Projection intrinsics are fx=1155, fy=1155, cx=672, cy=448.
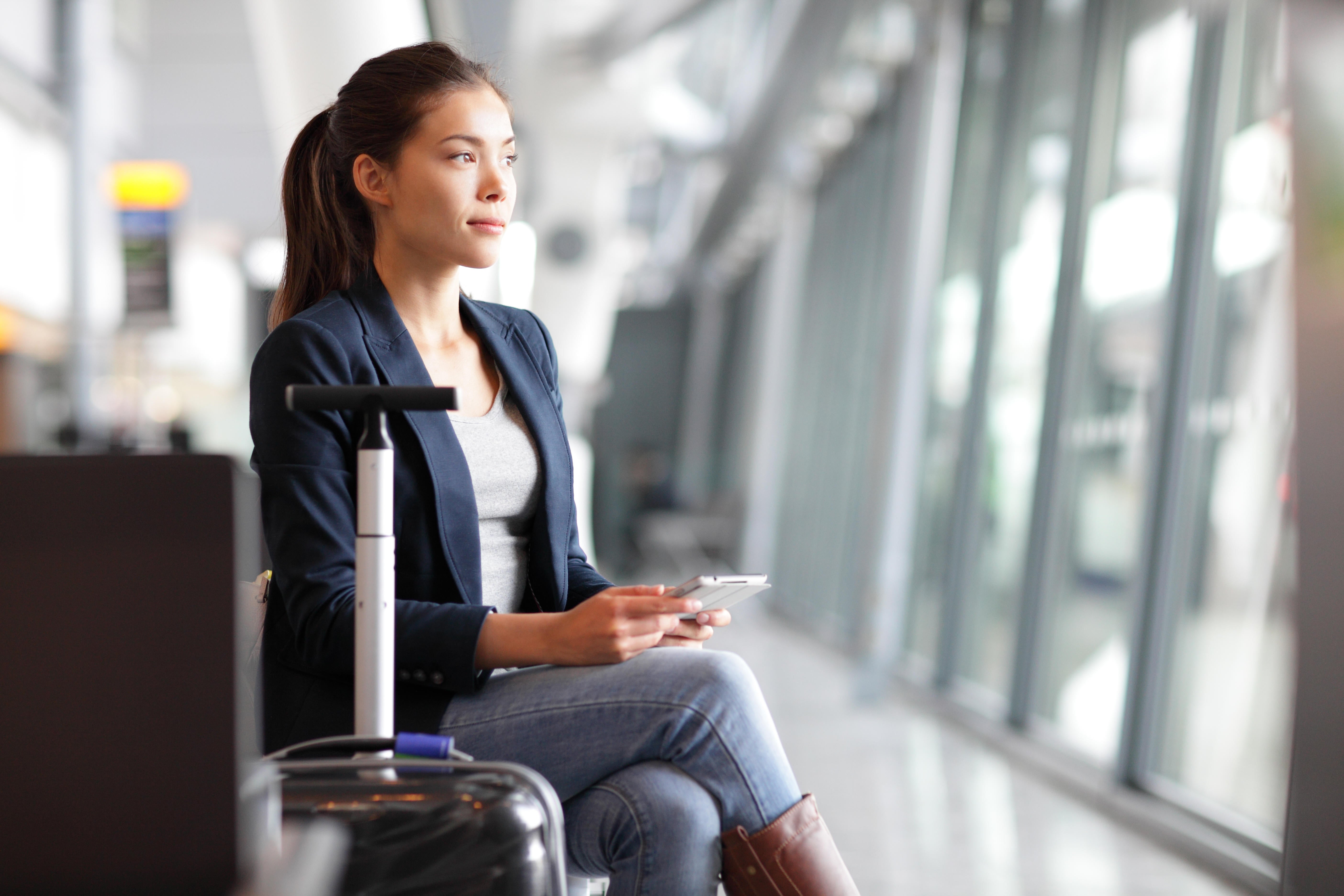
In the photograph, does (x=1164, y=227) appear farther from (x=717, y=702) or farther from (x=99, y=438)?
(x=99, y=438)

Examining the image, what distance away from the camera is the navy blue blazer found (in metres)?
1.31

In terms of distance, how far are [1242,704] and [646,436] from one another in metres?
16.0

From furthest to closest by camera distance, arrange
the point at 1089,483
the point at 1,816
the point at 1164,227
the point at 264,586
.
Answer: the point at 1089,483
the point at 1164,227
the point at 264,586
the point at 1,816

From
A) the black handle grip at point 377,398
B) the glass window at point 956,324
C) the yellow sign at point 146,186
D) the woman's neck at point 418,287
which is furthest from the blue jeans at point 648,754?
the yellow sign at point 146,186

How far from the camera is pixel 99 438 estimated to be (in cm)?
691

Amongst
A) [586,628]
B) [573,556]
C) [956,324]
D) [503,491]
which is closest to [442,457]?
[503,491]

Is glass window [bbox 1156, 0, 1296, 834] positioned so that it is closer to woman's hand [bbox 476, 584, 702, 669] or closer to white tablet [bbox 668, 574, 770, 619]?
white tablet [bbox 668, 574, 770, 619]

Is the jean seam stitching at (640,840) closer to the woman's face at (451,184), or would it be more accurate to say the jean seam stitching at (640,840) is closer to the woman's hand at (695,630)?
the woman's hand at (695,630)

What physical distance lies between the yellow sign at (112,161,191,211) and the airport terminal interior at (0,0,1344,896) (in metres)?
0.04

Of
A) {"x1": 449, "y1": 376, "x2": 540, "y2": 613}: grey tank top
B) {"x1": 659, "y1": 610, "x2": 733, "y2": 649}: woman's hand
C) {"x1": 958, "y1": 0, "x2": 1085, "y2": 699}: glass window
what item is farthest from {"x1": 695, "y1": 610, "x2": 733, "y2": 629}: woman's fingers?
{"x1": 958, "y1": 0, "x2": 1085, "y2": 699}: glass window

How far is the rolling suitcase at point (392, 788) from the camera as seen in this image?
1.07 metres

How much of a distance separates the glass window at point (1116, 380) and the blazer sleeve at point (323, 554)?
9.23 ft

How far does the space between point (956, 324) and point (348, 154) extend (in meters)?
5.04

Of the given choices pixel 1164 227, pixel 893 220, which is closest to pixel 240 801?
pixel 1164 227
